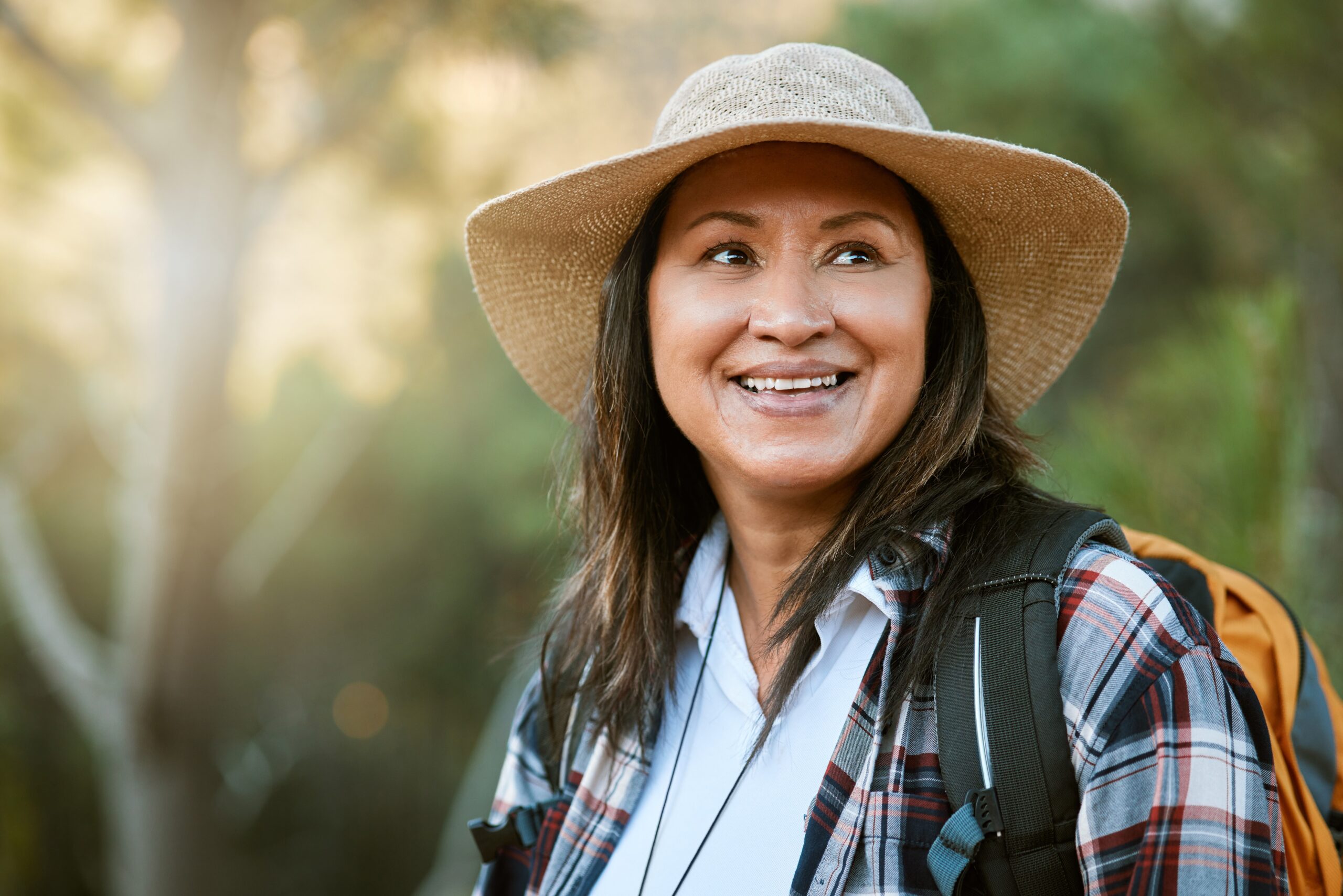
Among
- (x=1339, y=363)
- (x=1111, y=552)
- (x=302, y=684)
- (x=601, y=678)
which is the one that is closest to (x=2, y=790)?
(x=302, y=684)

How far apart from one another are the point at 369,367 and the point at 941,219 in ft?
14.2

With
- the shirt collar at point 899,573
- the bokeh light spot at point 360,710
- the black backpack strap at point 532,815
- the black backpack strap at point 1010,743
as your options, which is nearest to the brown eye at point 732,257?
the shirt collar at point 899,573

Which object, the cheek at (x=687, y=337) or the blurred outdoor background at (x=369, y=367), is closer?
the cheek at (x=687, y=337)

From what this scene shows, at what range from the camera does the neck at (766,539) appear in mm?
1268

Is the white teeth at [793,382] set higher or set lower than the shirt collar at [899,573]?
higher

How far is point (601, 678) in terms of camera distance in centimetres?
140

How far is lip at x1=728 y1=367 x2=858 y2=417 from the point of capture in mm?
1160

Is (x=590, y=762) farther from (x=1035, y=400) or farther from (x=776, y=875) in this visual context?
(x=1035, y=400)

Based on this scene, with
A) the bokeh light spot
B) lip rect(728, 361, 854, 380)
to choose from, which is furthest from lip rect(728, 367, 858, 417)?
the bokeh light spot

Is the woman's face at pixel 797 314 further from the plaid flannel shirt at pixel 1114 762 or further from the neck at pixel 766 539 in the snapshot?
the plaid flannel shirt at pixel 1114 762

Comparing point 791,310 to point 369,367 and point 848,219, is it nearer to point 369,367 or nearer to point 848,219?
point 848,219

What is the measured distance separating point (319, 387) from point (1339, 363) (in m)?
5.33

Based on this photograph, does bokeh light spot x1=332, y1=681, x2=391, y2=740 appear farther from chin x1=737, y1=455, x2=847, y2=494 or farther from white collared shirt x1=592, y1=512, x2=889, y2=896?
chin x1=737, y1=455, x2=847, y2=494

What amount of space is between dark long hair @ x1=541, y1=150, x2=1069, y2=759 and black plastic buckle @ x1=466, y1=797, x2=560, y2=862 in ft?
0.32
